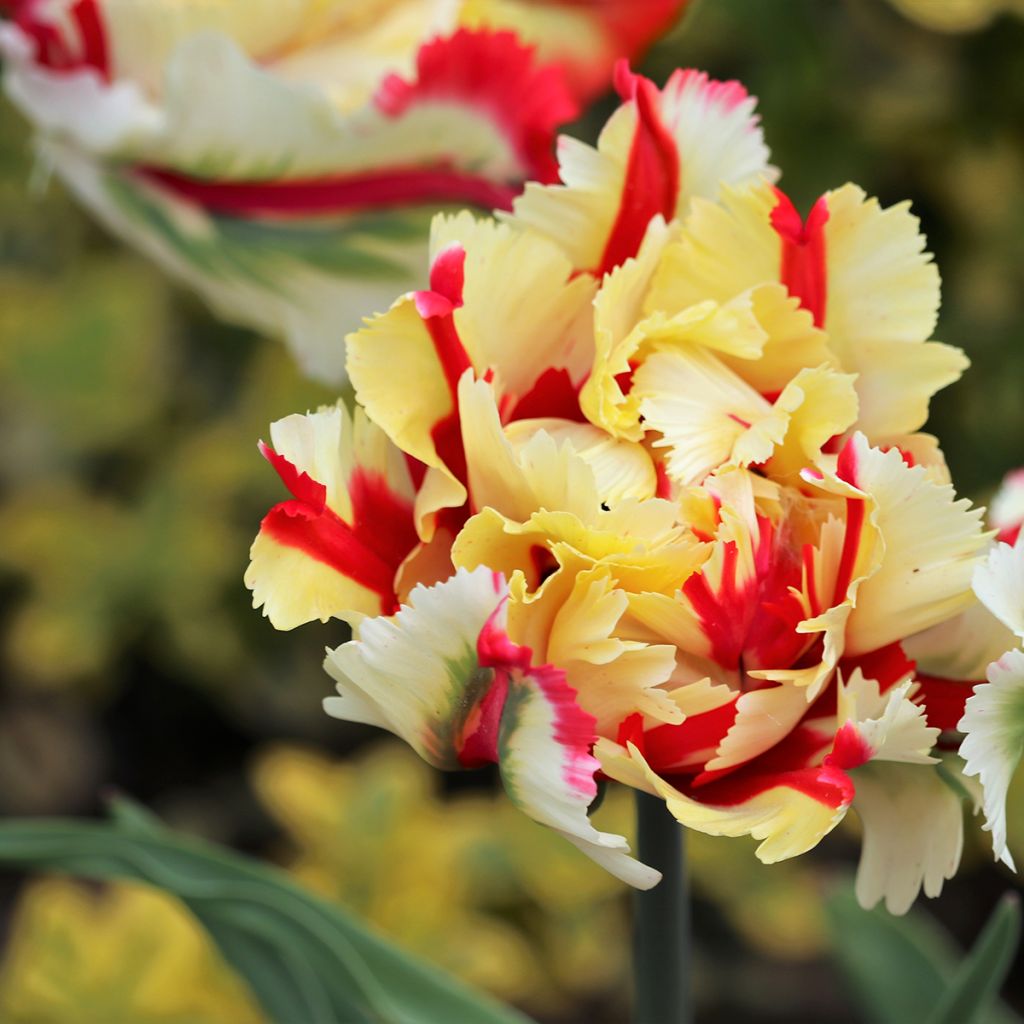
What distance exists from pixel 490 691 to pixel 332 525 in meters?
0.04

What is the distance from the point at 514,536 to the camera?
0.24 metres

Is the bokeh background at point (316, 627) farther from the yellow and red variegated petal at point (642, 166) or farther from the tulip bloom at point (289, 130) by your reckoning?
the yellow and red variegated petal at point (642, 166)

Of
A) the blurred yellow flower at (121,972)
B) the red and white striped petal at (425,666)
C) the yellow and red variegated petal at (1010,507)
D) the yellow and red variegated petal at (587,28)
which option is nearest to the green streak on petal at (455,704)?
the red and white striped petal at (425,666)

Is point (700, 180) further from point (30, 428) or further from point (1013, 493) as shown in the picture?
point (30, 428)

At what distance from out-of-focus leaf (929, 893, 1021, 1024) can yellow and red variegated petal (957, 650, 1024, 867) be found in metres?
0.15

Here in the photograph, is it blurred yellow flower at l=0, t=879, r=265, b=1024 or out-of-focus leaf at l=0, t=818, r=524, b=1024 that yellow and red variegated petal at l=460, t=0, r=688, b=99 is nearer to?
out-of-focus leaf at l=0, t=818, r=524, b=1024

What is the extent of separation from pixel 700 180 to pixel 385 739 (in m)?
0.92

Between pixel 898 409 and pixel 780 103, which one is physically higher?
pixel 898 409

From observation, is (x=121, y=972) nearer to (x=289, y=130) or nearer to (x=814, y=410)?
(x=289, y=130)

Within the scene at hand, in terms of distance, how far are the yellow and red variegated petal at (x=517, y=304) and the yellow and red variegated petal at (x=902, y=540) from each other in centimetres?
5

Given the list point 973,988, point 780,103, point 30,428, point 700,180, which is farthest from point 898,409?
point 30,428

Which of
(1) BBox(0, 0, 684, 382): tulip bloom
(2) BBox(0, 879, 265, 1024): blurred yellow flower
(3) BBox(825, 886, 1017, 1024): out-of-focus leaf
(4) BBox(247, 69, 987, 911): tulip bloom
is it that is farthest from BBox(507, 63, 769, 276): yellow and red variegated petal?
(2) BBox(0, 879, 265, 1024): blurred yellow flower

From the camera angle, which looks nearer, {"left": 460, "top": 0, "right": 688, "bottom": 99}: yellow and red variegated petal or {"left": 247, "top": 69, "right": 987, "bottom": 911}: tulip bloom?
{"left": 247, "top": 69, "right": 987, "bottom": 911}: tulip bloom

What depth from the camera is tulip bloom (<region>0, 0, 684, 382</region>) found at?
0.40 m
